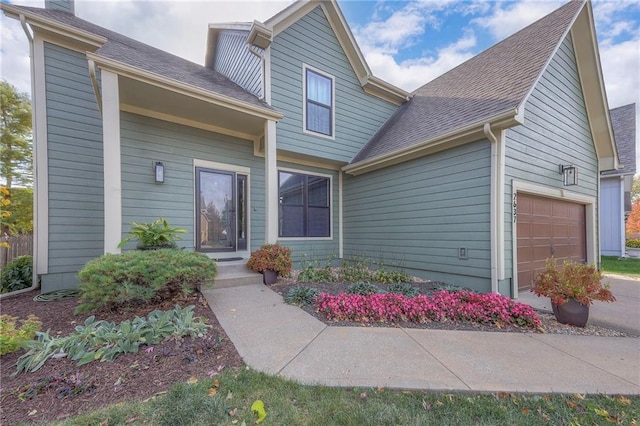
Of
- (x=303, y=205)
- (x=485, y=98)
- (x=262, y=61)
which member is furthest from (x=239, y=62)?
(x=485, y=98)

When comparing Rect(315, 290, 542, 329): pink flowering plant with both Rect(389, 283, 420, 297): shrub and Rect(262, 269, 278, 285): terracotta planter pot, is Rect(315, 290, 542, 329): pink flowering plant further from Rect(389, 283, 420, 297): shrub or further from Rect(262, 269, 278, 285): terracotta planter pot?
Rect(262, 269, 278, 285): terracotta planter pot

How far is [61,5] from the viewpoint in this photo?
5.78 metres

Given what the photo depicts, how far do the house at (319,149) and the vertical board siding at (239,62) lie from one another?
7cm

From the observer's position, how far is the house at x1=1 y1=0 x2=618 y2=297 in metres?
4.77

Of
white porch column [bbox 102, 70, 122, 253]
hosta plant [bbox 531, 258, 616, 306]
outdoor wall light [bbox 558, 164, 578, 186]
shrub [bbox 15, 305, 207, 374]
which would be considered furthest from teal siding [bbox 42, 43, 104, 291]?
→ outdoor wall light [bbox 558, 164, 578, 186]

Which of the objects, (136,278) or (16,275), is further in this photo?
(16,275)

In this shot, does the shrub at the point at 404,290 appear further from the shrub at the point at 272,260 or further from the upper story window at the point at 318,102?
the upper story window at the point at 318,102

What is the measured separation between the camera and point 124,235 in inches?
204

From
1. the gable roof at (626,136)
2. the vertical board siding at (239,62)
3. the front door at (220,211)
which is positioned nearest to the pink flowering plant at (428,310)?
the front door at (220,211)

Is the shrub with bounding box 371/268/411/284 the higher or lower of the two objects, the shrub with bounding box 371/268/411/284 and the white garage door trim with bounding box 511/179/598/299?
the lower

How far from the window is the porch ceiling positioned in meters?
1.67

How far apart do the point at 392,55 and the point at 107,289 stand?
11230 millimetres

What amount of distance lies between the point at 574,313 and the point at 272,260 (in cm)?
465

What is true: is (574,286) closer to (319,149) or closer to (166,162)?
(319,149)
